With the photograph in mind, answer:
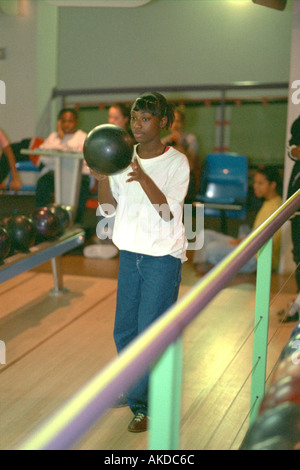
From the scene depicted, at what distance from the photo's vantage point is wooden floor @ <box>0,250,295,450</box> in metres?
2.52

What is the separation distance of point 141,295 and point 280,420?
995 mm

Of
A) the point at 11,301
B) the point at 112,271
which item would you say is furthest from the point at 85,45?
the point at 11,301

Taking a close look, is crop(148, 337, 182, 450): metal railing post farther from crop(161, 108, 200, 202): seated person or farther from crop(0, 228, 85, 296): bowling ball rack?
crop(161, 108, 200, 202): seated person

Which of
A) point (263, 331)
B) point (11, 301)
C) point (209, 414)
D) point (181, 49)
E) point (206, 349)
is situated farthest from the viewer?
point (181, 49)

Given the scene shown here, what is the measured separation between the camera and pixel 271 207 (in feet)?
16.9

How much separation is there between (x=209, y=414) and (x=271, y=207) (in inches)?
110

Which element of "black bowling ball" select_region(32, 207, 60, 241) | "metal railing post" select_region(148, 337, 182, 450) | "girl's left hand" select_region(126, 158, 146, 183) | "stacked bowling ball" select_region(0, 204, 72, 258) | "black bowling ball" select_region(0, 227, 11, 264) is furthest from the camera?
"black bowling ball" select_region(32, 207, 60, 241)

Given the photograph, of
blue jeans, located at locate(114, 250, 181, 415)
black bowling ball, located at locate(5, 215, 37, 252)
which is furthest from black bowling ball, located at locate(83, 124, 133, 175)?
black bowling ball, located at locate(5, 215, 37, 252)

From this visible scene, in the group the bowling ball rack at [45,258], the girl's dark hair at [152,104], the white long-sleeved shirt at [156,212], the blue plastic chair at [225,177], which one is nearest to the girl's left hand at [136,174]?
the white long-sleeved shirt at [156,212]

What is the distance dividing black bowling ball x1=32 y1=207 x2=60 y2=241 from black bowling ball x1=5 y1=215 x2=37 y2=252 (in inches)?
7.7

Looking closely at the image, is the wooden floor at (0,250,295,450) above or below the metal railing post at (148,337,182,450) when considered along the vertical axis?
below

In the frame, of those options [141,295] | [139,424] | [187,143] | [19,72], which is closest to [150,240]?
[141,295]

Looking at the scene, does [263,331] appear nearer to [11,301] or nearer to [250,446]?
[250,446]

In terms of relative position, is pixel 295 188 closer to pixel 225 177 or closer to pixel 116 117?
pixel 116 117
